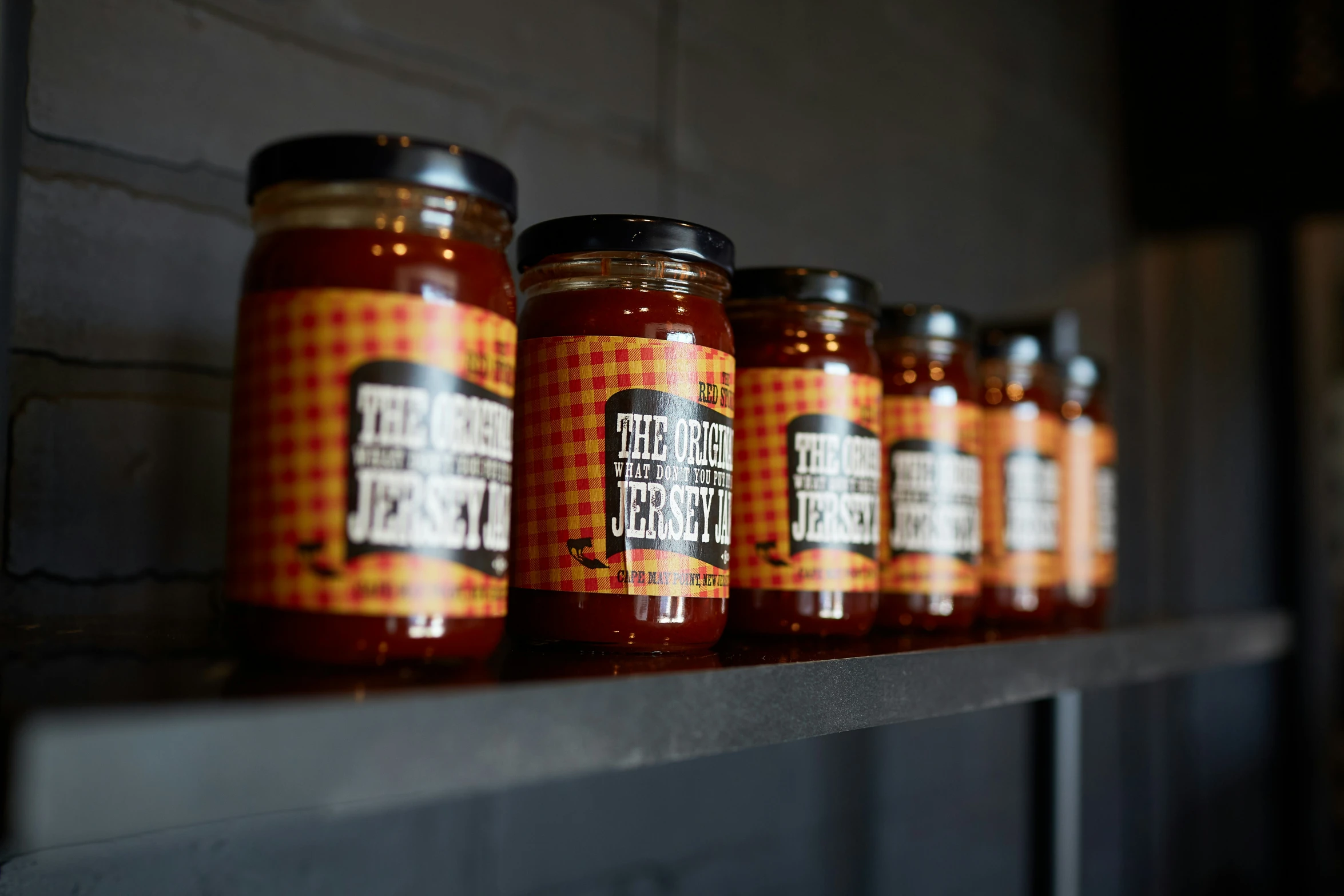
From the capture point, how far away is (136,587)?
2.32 feet

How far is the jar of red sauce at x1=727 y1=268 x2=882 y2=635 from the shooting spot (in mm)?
701

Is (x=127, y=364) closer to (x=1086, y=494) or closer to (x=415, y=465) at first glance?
(x=415, y=465)

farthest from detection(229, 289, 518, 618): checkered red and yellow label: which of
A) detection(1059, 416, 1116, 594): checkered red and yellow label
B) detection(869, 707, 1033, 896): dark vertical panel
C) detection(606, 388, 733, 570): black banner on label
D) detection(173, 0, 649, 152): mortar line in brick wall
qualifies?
detection(869, 707, 1033, 896): dark vertical panel

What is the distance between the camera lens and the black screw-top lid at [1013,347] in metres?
0.99

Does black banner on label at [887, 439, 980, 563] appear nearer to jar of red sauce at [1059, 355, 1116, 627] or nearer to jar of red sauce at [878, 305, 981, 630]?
jar of red sauce at [878, 305, 981, 630]

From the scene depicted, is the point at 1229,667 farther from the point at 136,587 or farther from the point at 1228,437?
the point at 136,587

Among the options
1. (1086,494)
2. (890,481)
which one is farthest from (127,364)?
(1086,494)

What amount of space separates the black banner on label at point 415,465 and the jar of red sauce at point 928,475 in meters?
0.42

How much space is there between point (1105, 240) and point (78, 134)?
1.87 metres

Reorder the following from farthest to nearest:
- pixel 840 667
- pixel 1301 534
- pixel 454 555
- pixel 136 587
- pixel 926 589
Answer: pixel 1301 534
pixel 926 589
pixel 136 587
pixel 840 667
pixel 454 555

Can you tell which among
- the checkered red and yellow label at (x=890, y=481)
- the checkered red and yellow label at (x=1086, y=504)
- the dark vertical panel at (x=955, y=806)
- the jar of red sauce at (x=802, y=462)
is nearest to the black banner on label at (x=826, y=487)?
the jar of red sauce at (x=802, y=462)

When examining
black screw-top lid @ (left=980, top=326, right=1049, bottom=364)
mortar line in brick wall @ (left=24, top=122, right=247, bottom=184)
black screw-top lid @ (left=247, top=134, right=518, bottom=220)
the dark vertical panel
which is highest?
mortar line in brick wall @ (left=24, top=122, right=247, bottom=184)

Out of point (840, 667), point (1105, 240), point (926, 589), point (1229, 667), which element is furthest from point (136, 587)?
point (1229, 667)

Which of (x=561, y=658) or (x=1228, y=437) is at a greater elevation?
(x=1228, y=437)
